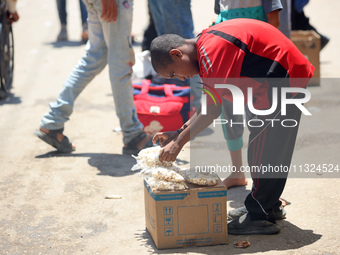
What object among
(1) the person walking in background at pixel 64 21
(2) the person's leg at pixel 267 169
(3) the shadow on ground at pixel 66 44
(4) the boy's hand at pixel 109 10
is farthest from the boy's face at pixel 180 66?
(3) the shadow on ground at pixel 66 44

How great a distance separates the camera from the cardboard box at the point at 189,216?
3020mm

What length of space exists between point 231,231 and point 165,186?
22.8 inches

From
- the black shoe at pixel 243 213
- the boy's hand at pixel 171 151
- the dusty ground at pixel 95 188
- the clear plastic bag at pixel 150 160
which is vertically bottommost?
the dusty ground at pixel 95 188

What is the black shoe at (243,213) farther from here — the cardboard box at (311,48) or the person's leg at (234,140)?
the cardboard box at (311,48)

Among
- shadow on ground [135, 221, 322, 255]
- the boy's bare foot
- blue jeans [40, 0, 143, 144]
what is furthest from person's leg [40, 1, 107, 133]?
shadow on ground [135, 221, 322, 255]

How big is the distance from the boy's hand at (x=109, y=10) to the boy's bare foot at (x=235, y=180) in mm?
1560

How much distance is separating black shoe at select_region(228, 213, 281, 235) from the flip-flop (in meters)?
1.98

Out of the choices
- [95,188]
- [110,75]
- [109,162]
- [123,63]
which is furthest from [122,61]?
[95,188]

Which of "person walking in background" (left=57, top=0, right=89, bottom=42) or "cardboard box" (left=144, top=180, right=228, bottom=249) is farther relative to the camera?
"person walking in background" (left=57, top=0, right=89, bottom=42)

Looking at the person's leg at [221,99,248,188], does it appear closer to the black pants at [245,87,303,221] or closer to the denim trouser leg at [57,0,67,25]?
the black pants at [245,87,303,221]

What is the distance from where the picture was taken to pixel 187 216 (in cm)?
306

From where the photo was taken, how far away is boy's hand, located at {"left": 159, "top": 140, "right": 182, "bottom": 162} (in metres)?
3.02

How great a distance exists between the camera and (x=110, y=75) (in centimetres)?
457

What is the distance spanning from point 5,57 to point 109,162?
239 centimetres
